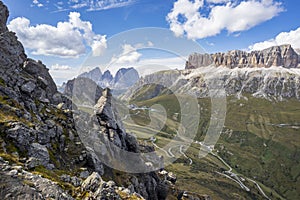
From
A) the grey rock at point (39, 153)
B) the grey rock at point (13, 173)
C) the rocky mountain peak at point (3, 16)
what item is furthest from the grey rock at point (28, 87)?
the grey rock at point (13, 173)

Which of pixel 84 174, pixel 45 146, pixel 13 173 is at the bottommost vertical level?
pixel 84 174

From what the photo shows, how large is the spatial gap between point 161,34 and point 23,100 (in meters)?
27.7

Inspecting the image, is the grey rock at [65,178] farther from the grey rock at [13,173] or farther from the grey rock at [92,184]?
the grey rock at [13,173]

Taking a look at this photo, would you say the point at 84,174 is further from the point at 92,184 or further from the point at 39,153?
the point at 92,184

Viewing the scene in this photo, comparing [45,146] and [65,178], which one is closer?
[65,178]

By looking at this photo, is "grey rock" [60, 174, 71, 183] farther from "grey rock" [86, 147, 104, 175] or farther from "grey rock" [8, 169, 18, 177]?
"grey rock" [86, 147, 104, 175]

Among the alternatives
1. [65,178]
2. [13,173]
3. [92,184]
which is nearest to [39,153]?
[65,178]

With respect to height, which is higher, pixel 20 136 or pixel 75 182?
pixel 20 136

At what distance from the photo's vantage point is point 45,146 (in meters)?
38.2

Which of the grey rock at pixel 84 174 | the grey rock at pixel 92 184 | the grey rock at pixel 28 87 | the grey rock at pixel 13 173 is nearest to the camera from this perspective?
the grey rock at pixel 13 173

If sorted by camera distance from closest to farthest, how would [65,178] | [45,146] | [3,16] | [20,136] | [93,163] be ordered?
1. [65,178]
2. [20,136]
3. [45,146]
4. [93,163]
5. [3,16]

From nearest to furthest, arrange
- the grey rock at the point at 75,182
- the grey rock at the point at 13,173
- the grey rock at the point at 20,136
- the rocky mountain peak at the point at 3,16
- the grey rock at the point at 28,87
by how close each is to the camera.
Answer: the grey rock at the point at 13,173
the grey rock at the point at 75,182
the grey rock at the point at 20,136
the grey rock at the point at 28,87
the rocky mountain peak at the point at 3,16

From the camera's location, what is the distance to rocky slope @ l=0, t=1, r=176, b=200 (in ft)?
82.0

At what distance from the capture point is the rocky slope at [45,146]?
2499 centimetres
